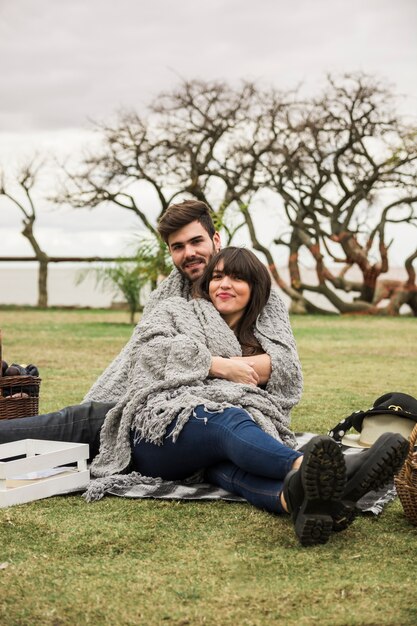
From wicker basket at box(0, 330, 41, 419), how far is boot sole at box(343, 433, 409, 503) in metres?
1.61

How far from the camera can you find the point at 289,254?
19156 millimetres

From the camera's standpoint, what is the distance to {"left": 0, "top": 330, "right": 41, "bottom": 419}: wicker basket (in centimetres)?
362

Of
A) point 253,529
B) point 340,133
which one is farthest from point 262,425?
point 340,133

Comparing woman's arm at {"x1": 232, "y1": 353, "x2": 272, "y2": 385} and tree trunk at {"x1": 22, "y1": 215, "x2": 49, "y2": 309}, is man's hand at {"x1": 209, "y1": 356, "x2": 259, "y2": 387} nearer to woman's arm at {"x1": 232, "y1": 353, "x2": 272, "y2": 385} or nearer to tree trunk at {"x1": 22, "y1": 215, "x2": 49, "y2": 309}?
woman's arm at {"x1": 232, "y1": 353, "x2": 272, "y2": 385}

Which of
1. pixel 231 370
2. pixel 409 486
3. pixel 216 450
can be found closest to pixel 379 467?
pixel 409 486

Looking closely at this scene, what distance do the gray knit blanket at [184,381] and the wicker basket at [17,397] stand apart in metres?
0.48

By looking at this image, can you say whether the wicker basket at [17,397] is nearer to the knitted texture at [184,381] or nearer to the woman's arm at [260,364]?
the knitted texture at [184,381]

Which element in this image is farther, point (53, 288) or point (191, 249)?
point (53, 288)

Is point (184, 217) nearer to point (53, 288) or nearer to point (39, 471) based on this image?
point (39, 471)

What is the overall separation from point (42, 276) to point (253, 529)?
16.4m

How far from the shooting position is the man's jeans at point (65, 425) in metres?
3.44

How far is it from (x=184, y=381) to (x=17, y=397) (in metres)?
0.84

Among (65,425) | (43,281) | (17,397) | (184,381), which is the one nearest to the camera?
(184,381)

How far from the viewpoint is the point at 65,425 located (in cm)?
348
